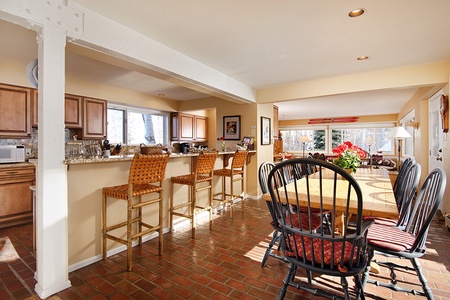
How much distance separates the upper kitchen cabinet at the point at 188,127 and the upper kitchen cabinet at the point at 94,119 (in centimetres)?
189

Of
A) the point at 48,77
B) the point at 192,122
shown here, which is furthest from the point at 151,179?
the point at 192,122

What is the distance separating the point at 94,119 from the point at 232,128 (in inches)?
108

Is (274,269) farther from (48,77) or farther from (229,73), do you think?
(229,73)

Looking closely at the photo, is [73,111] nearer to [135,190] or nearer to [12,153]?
[12,153]

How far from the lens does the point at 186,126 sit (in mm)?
6297

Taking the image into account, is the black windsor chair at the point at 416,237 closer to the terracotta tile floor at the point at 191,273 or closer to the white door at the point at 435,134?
the terracotta tile floor at the point at 191,273

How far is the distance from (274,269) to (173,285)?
0.90 metres

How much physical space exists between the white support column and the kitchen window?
340 centimetres

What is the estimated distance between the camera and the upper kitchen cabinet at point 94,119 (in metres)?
4.22

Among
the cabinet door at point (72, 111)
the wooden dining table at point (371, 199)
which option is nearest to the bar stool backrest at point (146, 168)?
the wooden dining table at point (371, 199)

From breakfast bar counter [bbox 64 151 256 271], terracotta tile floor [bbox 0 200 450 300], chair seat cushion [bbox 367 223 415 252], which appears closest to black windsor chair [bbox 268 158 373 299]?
chair seat cushion [bbox 367 223 415 252]

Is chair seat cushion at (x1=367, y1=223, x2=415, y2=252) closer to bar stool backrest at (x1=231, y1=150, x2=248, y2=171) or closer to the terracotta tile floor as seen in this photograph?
the terracotta tile floor

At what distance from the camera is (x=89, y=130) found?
4.29 m

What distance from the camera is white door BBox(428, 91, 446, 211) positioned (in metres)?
3.80
